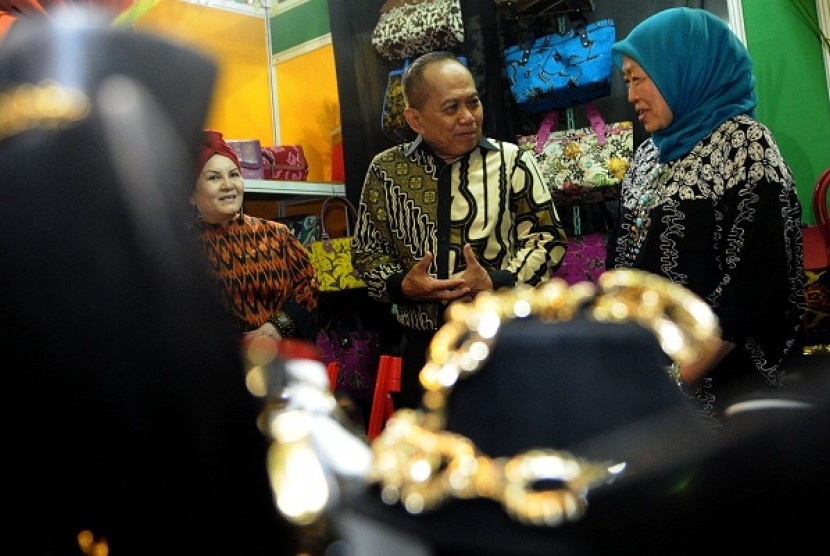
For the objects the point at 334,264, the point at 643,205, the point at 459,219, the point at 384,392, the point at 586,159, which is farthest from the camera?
the point at 334,264


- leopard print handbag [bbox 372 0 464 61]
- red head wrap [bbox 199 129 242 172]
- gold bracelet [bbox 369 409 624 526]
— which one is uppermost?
leopard print handbag [bbox 372 0 464 61]

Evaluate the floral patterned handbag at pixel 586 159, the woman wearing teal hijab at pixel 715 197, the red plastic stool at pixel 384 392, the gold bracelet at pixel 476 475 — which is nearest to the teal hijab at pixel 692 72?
the woman wearing teal hijab at pixel 715 197

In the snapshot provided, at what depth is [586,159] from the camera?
223cm

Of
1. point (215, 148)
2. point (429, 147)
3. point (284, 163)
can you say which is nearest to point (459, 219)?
point (429, 147)

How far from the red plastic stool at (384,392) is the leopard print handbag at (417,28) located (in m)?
1.39

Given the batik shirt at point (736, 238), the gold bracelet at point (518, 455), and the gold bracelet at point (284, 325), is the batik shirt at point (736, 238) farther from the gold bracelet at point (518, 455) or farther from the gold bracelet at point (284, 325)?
the gold bracelet at point (284, 325)

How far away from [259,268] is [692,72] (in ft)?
3.15

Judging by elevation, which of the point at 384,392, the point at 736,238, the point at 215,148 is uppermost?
the point at 215,148

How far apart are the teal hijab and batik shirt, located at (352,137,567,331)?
11.6 inches

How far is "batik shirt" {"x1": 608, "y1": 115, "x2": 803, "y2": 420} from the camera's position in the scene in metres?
1.26

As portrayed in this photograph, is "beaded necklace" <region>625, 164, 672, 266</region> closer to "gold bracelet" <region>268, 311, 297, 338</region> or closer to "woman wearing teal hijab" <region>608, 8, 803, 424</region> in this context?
"woman wearing teal hijab" <region>608, 8, 803, 424</region>

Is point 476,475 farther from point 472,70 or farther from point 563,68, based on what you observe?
point 472,70

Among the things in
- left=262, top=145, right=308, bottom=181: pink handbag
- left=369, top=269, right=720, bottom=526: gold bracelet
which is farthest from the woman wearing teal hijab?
left=262, top=145, right=308, bottom=181: pink handbag

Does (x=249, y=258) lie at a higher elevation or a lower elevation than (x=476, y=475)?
higher
